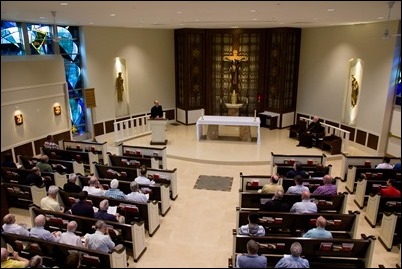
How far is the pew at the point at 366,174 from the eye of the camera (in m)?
7.26

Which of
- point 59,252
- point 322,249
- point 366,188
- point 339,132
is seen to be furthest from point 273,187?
point 339,132

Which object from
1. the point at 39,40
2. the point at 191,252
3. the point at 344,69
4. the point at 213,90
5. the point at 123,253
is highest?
the point at 39,40

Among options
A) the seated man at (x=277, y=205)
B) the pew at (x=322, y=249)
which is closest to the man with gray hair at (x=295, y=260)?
the pew at (x=322, y=249)

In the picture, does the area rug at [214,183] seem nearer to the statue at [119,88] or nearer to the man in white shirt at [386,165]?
the man in white shirt at [386,165]

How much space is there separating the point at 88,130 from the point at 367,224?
30.5 ft

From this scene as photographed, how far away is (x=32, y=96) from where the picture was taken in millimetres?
9523

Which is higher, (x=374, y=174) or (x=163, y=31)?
(x=163, y=31)

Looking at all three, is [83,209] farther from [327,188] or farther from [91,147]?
[327,188]

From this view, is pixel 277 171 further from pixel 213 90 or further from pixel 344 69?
pixel 213 90

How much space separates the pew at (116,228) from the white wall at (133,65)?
6.72 meters

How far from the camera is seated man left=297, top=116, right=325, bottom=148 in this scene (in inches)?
431

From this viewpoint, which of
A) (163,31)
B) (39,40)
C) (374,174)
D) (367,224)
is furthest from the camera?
(163,31)

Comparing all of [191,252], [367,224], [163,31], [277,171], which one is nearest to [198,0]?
[191,252]

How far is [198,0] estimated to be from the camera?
457 cm
